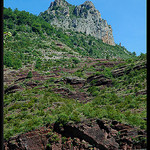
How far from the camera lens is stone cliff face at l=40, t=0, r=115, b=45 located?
432 ft

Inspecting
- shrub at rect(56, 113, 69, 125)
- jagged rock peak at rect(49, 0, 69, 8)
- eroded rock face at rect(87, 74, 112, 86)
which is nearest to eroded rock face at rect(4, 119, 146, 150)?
shrub at rect(56, 113, 69, 125)

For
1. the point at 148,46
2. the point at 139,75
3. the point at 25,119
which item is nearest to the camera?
the point at 148,46

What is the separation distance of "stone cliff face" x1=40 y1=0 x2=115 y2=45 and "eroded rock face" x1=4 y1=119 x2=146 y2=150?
117910 mm

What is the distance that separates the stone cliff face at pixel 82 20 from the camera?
13175cm

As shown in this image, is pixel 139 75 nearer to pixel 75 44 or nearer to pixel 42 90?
pixel 42 90

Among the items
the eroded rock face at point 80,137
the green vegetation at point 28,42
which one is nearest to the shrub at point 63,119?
the eroded rock face at point 80,137

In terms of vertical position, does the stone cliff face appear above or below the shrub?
above

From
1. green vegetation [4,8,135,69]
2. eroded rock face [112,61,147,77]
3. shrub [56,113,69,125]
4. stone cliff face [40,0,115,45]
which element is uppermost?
stone cliff face [40,0,115,45]

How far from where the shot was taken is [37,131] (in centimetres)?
1900

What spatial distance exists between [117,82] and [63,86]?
12.1 metres

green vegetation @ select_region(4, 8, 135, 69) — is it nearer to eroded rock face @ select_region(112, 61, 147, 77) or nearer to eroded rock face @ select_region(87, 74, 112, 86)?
eroded rock face @ select_region(87, 74, 112, 86)

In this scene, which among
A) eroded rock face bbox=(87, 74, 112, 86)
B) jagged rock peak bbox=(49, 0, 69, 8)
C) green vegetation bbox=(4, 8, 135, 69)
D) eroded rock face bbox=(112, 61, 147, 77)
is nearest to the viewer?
eroded rock face bbox=(112, 61, 147, 77)

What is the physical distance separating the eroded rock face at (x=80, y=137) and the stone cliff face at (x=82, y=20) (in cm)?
11791

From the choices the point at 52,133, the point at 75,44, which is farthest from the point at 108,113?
the point at 75,44
